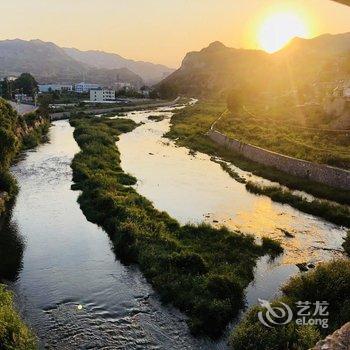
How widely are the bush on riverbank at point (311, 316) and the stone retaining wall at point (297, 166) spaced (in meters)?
22.5

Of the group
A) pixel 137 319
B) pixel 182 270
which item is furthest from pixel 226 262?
pixel 137 319

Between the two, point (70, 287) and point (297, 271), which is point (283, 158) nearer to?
point (297, 271)

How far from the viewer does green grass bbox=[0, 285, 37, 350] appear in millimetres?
17562

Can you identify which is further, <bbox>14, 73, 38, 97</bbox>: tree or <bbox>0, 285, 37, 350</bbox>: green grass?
<bbox>14, 73, 38, 97</bbox>: tree

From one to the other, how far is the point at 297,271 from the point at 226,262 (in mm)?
4065

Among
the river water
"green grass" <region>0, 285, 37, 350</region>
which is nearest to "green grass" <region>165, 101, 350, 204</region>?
the river water

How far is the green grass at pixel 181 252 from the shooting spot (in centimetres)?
2164

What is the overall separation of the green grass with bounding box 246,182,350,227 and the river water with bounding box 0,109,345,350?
3.63ft

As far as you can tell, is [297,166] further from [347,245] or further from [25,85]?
[25,85]

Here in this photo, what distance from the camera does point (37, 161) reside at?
60656 mm

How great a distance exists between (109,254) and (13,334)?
449 inches

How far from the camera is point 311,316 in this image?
65.5 ft

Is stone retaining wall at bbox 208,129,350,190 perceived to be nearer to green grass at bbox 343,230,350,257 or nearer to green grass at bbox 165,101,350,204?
green grass at bbox 165,101,350,204

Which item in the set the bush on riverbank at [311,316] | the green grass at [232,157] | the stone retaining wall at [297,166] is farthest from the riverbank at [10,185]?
the stone retaining wall at [297,166]
